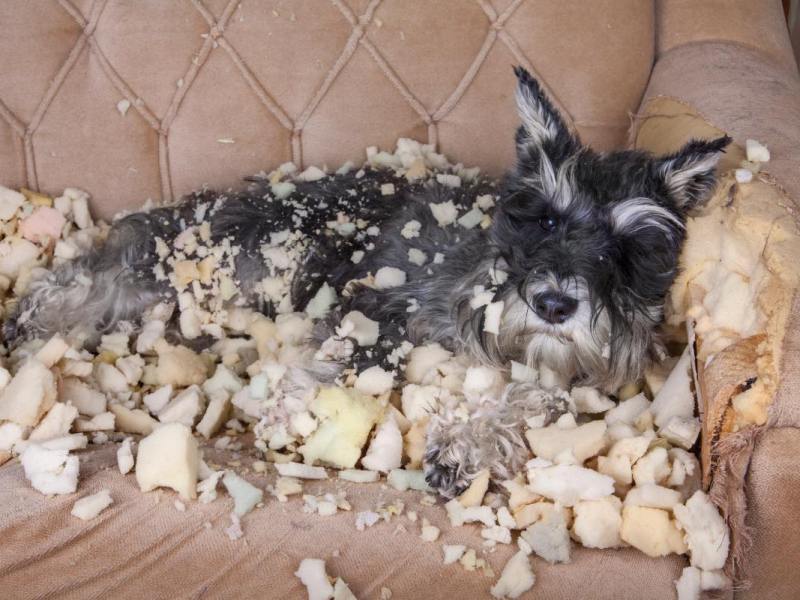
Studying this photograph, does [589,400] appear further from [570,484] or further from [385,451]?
[385,451]

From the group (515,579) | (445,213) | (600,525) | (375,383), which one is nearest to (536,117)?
(445,213)

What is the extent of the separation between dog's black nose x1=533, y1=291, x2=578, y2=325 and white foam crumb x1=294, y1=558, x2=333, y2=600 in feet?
2.55

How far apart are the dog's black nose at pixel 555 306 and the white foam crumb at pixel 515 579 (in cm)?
59

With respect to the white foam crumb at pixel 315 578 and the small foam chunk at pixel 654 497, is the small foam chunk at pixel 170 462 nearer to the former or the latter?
the white foam crumb at pixel 315 578

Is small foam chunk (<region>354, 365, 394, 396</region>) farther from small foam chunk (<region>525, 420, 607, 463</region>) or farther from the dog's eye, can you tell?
the dog's eye

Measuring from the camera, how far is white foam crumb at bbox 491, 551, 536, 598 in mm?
1607

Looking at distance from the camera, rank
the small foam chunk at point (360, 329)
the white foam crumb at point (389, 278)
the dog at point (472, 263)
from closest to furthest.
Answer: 1. the dog at point (472, 263)
2. the small foam chunk at point (360, 329)
3. the white foam crumb at point (389, 278)

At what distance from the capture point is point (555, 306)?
198cm

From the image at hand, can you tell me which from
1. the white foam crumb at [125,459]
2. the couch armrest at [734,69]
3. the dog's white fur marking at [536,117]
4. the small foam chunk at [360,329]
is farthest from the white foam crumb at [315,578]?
the couch armrest at [734,69]

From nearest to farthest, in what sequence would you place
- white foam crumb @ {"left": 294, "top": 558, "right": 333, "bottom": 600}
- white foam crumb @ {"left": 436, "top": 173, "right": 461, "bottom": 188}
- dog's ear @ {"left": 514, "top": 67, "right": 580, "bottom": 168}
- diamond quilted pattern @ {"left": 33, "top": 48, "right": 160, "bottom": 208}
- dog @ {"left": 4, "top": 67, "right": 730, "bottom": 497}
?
white foam crumb @ {"left": 294, "top": 558, "right": 333, "bottom": 600} → dog @ {"left": 4, "top": 67, "right": 730, "bottom": 497} → dog's ear @ {"left": 514, "top": 67, "right": 580, "bottom": 168} → white foam crumb @ {"left": 436, "top": 173, "right": 461, "bottom": 188} → diamond quilted pattern @ {"left": 33, "top": 48, "right": 160, "bottom": 208}

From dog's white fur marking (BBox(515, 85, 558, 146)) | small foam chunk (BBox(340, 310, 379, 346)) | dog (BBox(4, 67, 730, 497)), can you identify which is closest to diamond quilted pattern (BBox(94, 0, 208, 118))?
dog (BBox(4, 67, 730, 497))

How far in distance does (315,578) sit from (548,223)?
3.51 ft

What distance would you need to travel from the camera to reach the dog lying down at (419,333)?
1902 mm

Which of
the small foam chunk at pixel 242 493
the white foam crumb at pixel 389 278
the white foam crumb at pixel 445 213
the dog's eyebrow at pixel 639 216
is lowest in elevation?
the small foam chunk at pixel 242 493
